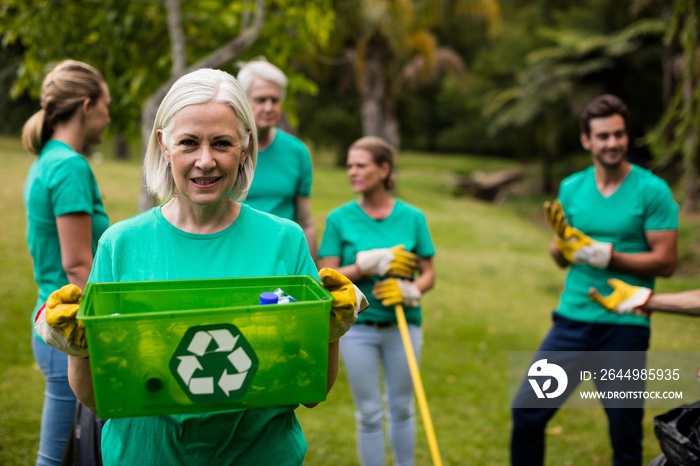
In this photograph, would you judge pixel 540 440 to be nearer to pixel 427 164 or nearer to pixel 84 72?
pixel 84 72

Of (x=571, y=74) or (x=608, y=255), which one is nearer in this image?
(x=608, y=255)

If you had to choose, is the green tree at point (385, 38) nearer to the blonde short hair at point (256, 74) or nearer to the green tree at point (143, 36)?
the green tree at point (143, 36)

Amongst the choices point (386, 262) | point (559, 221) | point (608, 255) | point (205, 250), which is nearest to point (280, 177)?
point (386, 262)

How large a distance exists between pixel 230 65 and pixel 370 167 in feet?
10.3

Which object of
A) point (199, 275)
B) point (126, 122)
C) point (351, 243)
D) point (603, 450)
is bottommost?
point (603, 450)

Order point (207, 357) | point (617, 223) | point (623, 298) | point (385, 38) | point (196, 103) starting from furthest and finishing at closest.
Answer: point (385, 38) → point (617, 223) → point (623, 298) → point (196, 103) → point (207, 357)

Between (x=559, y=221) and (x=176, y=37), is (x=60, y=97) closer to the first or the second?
(x=559, y=221)

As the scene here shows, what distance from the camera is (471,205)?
21078 mm

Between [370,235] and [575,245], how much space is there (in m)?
1.07

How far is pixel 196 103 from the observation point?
1818 mm

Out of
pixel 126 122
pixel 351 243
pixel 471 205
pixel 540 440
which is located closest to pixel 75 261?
pixel 351 243

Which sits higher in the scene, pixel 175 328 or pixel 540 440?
pixel 175 328

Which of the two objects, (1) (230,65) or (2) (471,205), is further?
(2) (471,205)

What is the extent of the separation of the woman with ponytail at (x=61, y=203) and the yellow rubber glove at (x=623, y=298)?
2.33m
